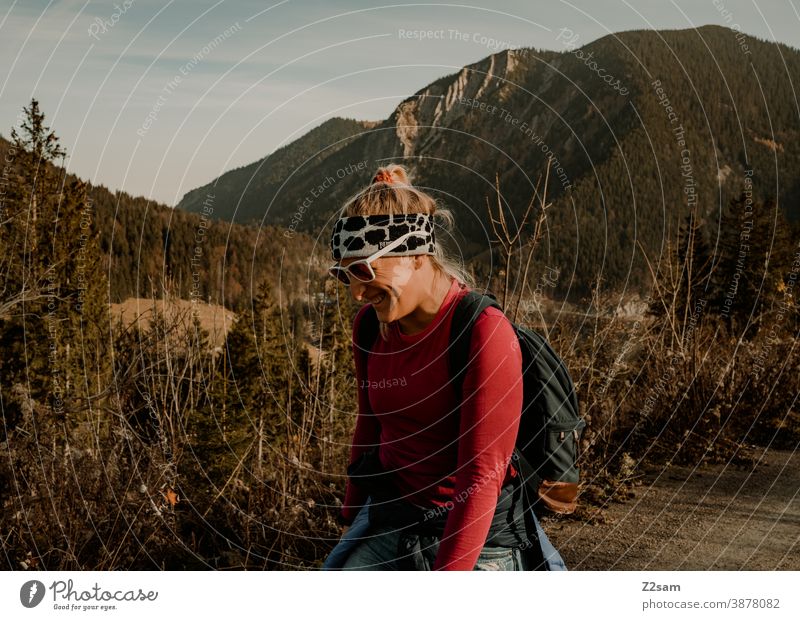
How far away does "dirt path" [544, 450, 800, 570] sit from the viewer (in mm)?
3205

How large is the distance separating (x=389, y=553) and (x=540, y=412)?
2.05ft

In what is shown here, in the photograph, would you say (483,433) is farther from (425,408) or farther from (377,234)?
(377,234)

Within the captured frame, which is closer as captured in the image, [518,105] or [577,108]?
[518,105]

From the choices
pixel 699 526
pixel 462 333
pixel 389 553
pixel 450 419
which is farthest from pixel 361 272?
pixel 699 526

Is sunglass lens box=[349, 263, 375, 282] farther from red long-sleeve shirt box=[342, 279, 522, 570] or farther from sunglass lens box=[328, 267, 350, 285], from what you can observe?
red long-sleeve shirt box=[342, 279, 522, 570]

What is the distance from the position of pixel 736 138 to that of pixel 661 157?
22911mm

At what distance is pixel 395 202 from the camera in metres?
1.95

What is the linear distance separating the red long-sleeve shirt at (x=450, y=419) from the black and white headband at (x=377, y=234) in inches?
7.0

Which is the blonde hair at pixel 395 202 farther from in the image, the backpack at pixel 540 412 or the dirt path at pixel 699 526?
the dirt path at pixel 699 526

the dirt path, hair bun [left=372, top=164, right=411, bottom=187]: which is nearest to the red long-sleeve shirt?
hair bun [left=372, top=164, right=411, bottom=187]

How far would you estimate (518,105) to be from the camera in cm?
13950

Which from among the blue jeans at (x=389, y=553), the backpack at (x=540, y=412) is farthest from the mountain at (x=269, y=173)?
the blue jeans at (x=389, y=553)

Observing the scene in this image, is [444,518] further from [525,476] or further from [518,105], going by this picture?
[518,105]
